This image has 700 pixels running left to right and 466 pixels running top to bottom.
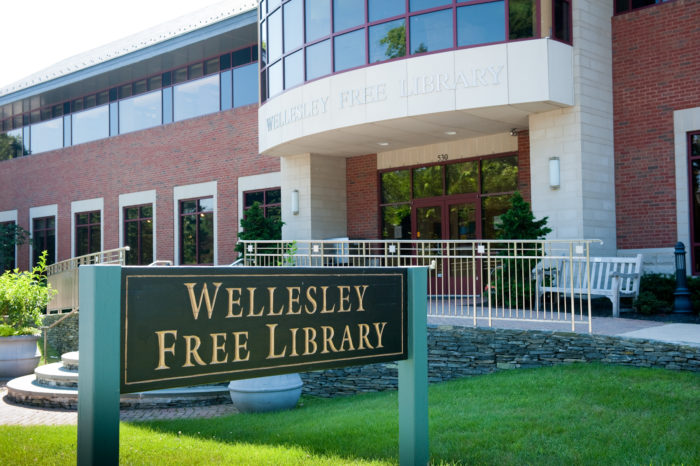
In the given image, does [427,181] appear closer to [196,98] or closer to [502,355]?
[502,355]

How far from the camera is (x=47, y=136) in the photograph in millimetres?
26891

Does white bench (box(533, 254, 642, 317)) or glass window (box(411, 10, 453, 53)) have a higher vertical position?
glass window (box(411, 10, 453, 53))

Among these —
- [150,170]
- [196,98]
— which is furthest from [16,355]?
[196,98]

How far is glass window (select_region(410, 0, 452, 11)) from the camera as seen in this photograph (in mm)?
12570

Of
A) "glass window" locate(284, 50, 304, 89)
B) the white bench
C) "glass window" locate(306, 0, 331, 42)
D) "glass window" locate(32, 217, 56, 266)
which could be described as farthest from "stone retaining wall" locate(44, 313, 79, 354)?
"glass window" locate(32, 217, 56, 266)

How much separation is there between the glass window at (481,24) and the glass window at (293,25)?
3.89 metres

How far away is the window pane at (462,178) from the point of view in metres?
15.4

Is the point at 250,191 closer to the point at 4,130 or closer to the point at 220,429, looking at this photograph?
the point at 220,429

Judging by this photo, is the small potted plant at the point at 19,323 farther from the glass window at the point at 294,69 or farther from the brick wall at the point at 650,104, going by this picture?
the brick wall at the point at 650,104

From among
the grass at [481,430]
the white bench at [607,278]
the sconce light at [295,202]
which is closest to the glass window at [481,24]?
the white bench at [607,278]

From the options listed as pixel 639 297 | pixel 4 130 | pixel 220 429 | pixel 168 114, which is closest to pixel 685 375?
pixel 639 297

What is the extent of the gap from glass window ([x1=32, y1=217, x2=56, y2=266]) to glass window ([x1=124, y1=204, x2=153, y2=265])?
457 centimetres

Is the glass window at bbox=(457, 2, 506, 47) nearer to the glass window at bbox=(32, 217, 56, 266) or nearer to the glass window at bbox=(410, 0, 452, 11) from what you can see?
the glass window at bbox=(410, 0, 452, 11)

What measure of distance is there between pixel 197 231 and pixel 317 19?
8.98m
